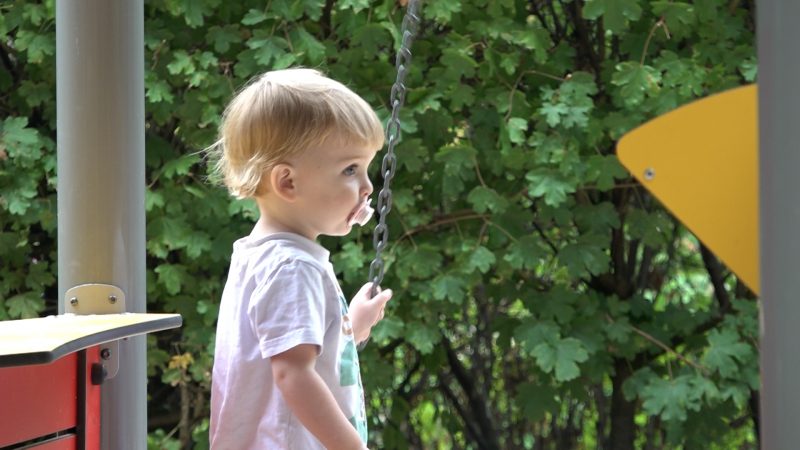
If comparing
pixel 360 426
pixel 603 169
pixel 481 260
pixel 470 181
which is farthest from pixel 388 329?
pixel 360 426

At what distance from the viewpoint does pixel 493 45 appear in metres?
3.73

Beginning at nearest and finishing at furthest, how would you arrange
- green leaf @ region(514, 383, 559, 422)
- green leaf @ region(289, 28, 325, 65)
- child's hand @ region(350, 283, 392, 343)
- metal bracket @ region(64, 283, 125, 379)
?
child's hand @ region(350, 283, 392, 343)
metal bracket @ region(64, 283, 125, 379)
green leaf @ region(289, 28, 325, 65)
green leaf @ region(514, 383, 559, 422)

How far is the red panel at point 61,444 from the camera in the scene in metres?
1.77

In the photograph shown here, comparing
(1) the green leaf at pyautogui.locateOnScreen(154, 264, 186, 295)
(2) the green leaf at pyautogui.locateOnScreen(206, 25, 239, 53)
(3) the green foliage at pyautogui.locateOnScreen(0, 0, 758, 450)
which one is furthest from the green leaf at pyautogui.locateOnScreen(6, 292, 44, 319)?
(2) the green leaf at pyautogui.locateOnScreen(206, 25, 239, 53)

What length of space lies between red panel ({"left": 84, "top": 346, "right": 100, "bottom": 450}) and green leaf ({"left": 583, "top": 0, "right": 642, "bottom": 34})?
1971 mm

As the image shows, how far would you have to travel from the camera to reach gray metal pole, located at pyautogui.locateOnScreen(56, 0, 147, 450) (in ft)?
7.67

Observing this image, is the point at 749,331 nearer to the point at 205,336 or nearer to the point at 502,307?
the point at 502,307

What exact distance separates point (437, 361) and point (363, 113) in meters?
2.25

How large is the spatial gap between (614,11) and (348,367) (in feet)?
6.61

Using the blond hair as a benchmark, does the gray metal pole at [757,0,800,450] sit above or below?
above

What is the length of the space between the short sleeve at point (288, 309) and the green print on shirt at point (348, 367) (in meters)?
0.11

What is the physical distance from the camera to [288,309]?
1680 mm

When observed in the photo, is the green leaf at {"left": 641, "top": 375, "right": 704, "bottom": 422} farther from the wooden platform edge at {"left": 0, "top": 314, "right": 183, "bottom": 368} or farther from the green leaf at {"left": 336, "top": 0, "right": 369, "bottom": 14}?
the wooden platform edge at {"left": 0, "top": 314, "right": 183, "bottom": 368}

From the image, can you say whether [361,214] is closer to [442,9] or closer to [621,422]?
[442,9]
